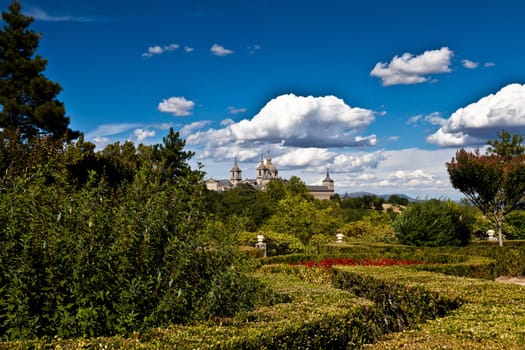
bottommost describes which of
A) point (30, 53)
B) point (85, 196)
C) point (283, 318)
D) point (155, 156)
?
point (283, 318)

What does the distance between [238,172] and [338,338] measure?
179459mm

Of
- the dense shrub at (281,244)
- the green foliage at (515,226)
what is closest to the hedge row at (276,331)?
the dense shrub at (281,244)

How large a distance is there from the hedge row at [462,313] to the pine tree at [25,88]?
20.7 meters

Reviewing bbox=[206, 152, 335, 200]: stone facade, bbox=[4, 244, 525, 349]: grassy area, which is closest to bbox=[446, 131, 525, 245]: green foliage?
bbox=[4, 244, 525, 349]: grassy area

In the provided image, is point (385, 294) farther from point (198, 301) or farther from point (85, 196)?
point (85, 196)

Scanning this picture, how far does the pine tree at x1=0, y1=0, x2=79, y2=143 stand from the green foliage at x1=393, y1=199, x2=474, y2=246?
17.6 m

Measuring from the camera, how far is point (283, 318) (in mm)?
5125

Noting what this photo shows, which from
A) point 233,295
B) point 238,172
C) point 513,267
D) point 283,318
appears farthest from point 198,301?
point 238,172

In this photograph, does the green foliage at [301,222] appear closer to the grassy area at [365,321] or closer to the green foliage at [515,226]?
the green foliage at [515,226]

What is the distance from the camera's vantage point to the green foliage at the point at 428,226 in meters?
19.3

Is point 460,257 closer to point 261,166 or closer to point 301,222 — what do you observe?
point 301,222

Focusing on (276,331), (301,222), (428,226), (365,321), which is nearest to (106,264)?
(276,331)

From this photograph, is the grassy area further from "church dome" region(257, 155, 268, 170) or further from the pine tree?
"church dome" region(257, 155, 268, 170)

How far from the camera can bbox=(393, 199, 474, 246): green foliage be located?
19.3m
